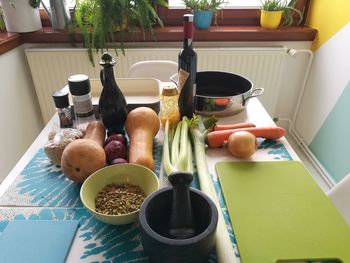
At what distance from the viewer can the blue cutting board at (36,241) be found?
50 cm

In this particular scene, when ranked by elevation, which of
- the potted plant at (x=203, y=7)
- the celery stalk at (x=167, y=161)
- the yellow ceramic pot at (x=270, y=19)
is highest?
the potted plant at (x=203, y=7)

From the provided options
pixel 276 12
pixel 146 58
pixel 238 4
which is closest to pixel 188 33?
pixel 146 58

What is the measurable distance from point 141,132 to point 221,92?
43 cm

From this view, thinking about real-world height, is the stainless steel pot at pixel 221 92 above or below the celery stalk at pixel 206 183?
above

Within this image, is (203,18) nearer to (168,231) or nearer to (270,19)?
(270,19)

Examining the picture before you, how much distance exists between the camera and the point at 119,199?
586 mm

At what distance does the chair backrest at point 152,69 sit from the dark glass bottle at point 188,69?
537 millimetres

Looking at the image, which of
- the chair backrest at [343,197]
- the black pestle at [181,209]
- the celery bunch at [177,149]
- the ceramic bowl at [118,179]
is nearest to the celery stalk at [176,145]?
the celery bunch at [177,149]

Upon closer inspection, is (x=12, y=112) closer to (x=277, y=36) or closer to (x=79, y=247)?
(x=79, y=247)

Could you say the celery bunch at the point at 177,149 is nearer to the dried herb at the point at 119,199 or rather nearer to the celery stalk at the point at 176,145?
the celery stalk at the point at 176,145

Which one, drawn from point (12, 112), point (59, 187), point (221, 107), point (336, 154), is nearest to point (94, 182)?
point (59, 187)

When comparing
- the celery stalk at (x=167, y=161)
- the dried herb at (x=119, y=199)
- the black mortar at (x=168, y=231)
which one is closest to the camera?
the black mortar at (x=168, y=231)

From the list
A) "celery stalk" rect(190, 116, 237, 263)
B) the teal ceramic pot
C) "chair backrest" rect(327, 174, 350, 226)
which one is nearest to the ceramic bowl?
"celery stalk" rect(190, 116, 237, 263)

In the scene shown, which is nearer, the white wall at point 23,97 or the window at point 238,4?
the white wall at point 23,97
